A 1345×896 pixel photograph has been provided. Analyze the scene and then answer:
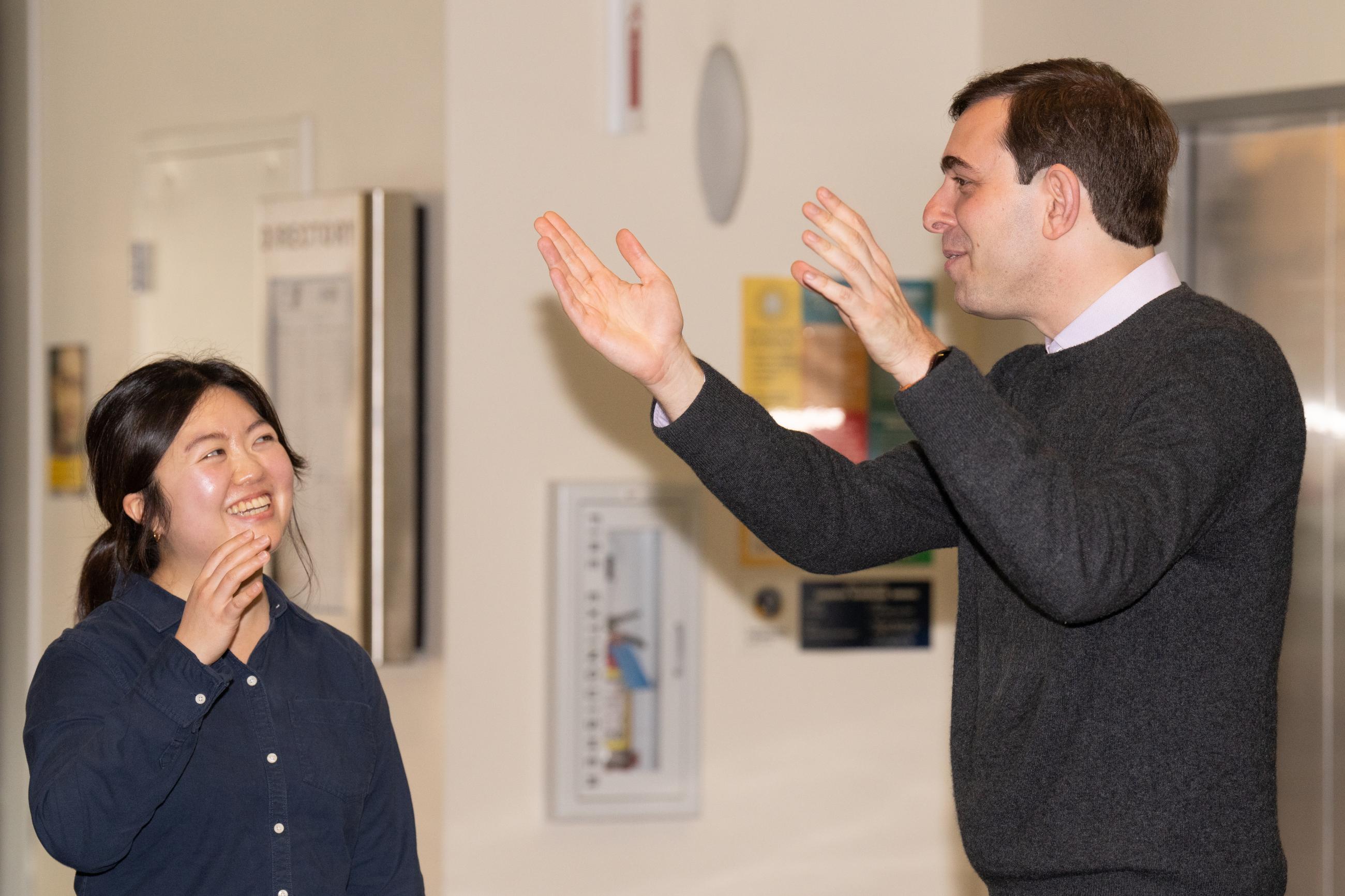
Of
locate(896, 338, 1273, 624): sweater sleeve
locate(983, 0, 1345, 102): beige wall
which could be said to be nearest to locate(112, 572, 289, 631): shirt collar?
locate(896, 338, 1273, 624): sweater sleeve

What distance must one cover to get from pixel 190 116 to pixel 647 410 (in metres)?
Answer: 1.68

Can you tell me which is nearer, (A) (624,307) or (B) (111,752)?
(B) (111,752)

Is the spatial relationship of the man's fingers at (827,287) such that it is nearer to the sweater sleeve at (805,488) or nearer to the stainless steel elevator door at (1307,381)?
the sweater sleeve at (805,488)

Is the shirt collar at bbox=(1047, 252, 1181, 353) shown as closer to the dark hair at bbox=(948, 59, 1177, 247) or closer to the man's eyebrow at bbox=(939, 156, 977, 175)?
the dark hair at bbox=(948, 59, 1177, 247)

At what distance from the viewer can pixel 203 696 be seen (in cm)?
157

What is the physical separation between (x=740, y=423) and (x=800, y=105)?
74.8 inches

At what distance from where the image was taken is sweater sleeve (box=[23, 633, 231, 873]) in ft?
5.04

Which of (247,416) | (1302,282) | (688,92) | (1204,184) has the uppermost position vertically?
(688,92)

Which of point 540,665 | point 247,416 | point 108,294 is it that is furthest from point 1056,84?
point 108,294

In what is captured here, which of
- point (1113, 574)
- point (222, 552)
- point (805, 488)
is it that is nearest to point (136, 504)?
point (222, 552)

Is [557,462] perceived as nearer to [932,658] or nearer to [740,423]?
[932,658]

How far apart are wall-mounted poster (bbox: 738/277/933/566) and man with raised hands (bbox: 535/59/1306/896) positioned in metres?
Answer: 1.49

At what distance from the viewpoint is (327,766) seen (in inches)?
69.5

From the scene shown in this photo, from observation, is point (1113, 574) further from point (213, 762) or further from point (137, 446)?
point (137, 446)
